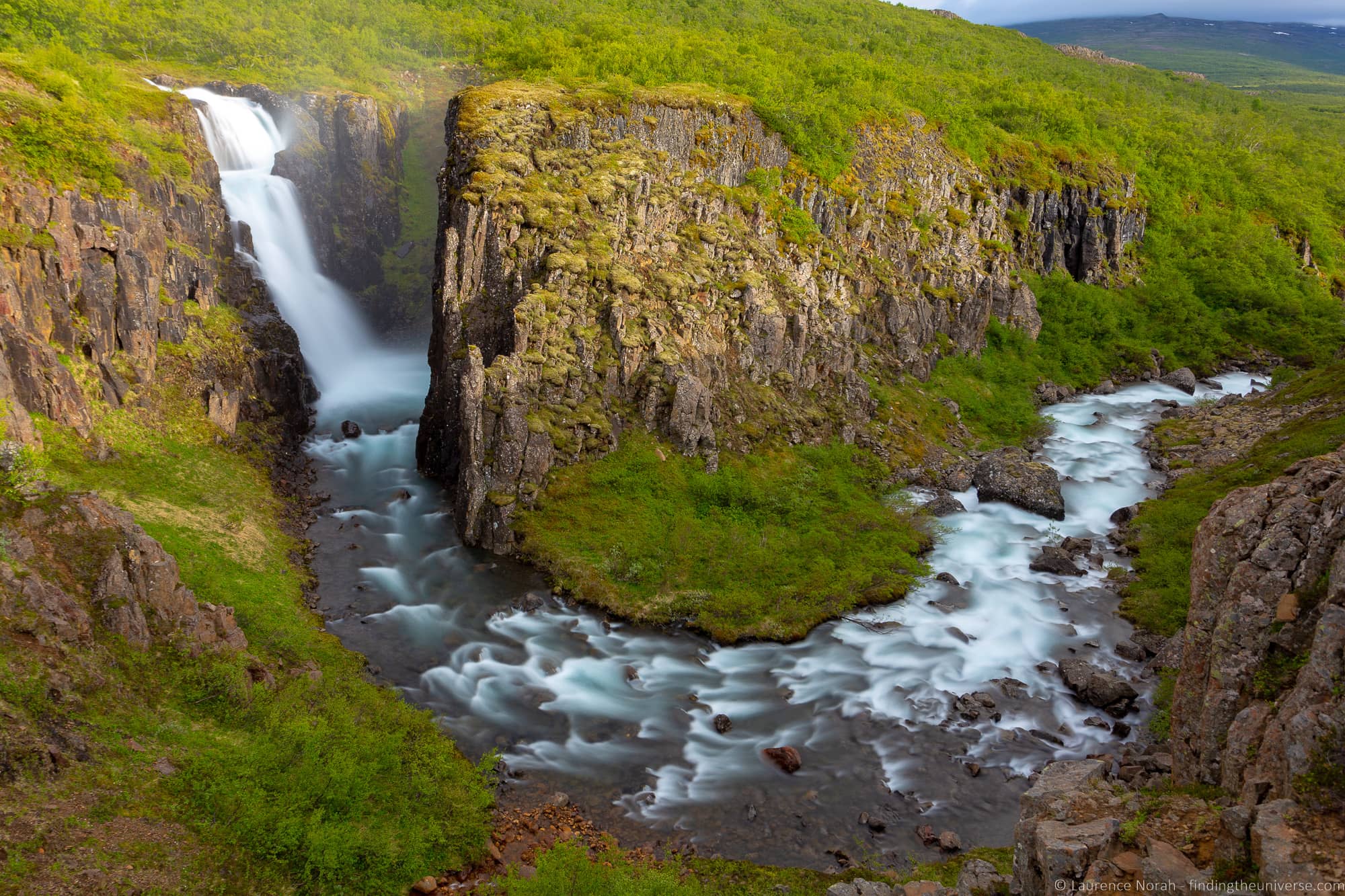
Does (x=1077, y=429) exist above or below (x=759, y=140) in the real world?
below

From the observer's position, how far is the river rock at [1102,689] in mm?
25830

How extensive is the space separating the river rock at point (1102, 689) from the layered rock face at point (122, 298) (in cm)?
3634

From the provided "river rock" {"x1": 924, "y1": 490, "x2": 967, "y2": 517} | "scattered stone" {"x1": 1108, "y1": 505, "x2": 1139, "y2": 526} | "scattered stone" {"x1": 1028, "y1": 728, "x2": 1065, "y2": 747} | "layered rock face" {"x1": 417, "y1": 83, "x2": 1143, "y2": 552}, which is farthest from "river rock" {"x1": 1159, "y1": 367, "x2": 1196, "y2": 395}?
"scattered stone" {"x1": 1028, "y1": 728, "x2": 1065, "y2": 747}

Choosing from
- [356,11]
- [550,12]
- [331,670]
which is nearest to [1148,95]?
[550,12]

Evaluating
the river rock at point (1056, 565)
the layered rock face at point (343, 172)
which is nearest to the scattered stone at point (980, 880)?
the river rock at point (1056, 565)

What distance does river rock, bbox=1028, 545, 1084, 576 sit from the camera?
113ft

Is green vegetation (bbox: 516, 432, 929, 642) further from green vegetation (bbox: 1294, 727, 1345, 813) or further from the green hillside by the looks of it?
green vegetation (bbox: 1294, 727, 1345, 813)

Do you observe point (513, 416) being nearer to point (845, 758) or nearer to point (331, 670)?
point (331, 670)

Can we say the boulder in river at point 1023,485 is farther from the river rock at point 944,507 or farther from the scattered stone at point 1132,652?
the scattered stone at point 1132,652

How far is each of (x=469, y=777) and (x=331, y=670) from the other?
683cm

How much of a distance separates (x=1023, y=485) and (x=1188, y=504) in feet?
23.7

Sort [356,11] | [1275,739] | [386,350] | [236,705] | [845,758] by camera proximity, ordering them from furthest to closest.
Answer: [356,11] → [386,350] → [845,758] → [236,705] → [1275,739]

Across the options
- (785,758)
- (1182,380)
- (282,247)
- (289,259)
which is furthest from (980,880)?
(1182,380)

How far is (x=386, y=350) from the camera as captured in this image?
55.8 m
